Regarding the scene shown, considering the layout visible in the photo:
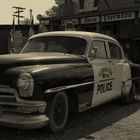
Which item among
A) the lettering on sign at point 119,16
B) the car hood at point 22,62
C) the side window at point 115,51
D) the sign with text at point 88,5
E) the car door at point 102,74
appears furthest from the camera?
the sign with text at point 88,5

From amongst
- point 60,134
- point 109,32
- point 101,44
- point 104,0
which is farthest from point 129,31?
point 60,134

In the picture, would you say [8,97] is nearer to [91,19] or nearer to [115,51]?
[115,51]

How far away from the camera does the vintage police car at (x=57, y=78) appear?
21.7 feet

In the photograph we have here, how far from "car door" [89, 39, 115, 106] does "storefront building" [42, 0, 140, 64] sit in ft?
34.1

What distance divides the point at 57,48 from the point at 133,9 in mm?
11499

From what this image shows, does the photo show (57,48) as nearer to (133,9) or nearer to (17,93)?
(17,93)

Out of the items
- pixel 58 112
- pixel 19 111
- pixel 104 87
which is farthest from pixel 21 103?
pixel 104 87

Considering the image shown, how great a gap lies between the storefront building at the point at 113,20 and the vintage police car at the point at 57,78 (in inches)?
406

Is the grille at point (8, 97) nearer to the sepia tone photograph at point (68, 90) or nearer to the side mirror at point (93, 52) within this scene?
the sepia tone photograph at point (68, 90)

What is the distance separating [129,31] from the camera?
26.7m

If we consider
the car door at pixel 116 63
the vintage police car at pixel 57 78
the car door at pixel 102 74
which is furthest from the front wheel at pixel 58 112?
the car door at pixel 116 63

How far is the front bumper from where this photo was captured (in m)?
6.53

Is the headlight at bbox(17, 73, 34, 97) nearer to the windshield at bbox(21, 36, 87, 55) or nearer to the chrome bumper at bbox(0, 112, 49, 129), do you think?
the chrome bumper at bbox(0, 112, 49, 129)

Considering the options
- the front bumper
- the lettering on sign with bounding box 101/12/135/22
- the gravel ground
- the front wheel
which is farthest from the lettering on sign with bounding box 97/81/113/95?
the lettering on sign with bounding box 101/12/135/22
